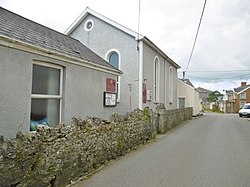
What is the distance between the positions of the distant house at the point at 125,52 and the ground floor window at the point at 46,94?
718cm

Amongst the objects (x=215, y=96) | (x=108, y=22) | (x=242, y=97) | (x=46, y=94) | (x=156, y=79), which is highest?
(x=108, y=22)

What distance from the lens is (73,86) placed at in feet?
30.2

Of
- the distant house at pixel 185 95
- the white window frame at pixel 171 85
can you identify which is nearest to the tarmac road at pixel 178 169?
the white window frame at pixel 171 85

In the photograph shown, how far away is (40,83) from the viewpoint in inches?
313

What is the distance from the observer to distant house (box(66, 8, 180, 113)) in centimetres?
1645

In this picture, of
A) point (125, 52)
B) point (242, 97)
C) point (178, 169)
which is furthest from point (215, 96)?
point (178, 169)

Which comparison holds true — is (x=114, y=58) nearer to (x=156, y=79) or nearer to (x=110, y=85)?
(x=156, y=79)

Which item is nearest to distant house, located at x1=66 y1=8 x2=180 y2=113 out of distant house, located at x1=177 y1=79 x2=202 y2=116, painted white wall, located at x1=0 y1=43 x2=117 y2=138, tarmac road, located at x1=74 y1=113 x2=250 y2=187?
painted white wall, located at x1=0 y1=43 x2=117 y2=138

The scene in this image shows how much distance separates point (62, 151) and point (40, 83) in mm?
3235

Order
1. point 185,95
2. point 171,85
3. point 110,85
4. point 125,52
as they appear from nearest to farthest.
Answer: point 110,85 < point 125,52 < point 171,85 < point 185,95


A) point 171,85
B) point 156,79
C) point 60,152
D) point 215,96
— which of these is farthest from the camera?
point 215,96

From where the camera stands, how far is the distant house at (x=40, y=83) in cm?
666

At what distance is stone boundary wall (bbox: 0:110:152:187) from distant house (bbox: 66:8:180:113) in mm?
7769

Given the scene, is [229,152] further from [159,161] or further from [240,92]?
[240,92]
